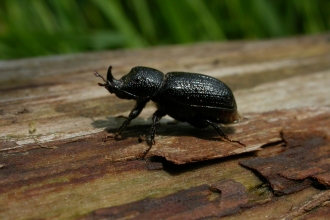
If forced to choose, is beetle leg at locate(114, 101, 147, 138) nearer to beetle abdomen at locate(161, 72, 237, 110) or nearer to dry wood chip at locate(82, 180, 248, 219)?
beetle abdomen at locate(161, 72, 237, 110)

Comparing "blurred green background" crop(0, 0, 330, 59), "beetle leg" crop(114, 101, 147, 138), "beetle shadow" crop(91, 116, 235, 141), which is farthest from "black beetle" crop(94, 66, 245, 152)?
"blurred green background" crop(0, 0, 330, 59)

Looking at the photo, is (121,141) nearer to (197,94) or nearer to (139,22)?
(197,94)

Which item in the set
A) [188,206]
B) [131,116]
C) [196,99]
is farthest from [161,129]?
[188,206]

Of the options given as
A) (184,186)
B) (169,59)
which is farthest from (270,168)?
(169,59)

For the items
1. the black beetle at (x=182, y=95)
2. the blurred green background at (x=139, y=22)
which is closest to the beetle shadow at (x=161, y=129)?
the black beetle at (x=182, y=95)

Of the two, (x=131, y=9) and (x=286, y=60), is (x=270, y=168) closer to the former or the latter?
(x=286, y=60)
